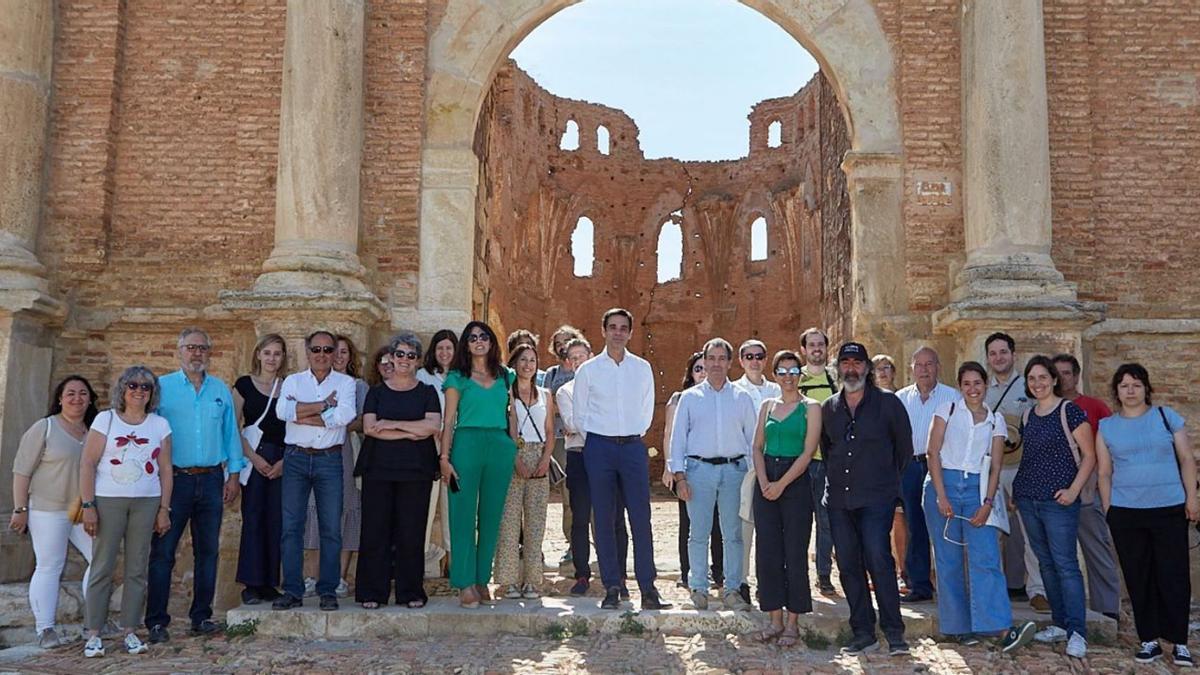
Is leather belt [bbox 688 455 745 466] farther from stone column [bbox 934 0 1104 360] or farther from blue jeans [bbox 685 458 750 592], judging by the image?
stone column [bbox 934 0 1104 360]

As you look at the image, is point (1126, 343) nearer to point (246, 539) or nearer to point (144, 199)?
point (246, 539)

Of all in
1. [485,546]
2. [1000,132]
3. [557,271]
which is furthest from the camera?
[557,271]

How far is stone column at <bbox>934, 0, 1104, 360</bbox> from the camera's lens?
26.8 feet

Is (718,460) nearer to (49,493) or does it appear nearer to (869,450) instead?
(869,450)

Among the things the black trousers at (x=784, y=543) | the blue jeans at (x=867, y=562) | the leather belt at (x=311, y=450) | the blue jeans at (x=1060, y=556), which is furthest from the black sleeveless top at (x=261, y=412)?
the blue jeans at (x=1060, y=556)

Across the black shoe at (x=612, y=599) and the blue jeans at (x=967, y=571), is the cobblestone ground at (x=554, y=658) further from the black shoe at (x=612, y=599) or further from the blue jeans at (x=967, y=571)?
the black shoe at (x=612, y=599)

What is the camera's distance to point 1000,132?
8586 millimetres

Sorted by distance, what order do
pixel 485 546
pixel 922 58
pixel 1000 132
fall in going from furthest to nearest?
1. pixel 922 58
2. pixel 1000 132
3. pixel 485 546

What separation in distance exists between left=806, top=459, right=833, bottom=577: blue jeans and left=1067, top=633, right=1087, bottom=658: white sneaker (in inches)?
59.0

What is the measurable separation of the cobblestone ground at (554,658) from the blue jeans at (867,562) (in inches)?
7.7

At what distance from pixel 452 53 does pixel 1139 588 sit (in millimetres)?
6937

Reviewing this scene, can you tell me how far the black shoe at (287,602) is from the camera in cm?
649

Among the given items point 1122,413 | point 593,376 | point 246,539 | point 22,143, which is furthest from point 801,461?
point 22,143

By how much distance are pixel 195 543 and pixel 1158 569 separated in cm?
590
